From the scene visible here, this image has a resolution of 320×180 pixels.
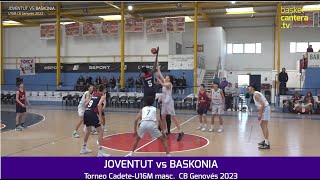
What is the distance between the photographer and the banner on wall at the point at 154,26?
24234 mm

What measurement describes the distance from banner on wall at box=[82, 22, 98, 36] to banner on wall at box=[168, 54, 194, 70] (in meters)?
6.15

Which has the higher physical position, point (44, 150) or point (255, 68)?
point (255, 68)

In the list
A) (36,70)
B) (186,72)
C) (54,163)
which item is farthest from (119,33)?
(54,163)

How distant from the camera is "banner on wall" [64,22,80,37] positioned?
85.0ft

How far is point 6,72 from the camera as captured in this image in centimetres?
2811

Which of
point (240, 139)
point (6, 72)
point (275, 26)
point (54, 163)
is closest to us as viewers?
point (54, 163)

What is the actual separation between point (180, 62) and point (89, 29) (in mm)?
7399

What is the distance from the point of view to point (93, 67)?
26.1m

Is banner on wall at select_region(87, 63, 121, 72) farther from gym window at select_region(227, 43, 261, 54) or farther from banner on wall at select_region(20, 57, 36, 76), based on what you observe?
gym window at select_region(227, 43, 261, 54)

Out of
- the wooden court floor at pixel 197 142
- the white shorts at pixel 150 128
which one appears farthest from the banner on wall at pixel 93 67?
the white shorts at pixel 150 128

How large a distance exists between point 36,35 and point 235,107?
55.1 feet

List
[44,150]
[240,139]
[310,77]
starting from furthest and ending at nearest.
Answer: [310,77]
[240,139]
[44,150]

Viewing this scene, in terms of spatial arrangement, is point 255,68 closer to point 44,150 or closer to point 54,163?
point 44,150

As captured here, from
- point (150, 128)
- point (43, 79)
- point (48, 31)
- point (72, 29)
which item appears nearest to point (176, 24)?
point (72, 29)
